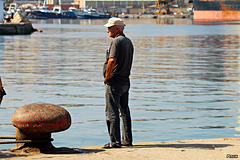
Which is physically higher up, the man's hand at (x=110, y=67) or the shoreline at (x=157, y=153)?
the man's hand at (x=110, y=67)

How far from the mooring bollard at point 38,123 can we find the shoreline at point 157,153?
0.30m

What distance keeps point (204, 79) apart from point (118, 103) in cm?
1266

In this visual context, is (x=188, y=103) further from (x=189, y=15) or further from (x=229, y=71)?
(x=189, y=15)

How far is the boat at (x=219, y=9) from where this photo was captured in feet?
394

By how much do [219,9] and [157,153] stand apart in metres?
117

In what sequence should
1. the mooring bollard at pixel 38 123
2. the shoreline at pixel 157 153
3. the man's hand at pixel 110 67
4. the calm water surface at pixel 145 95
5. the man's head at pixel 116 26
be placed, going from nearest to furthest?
the shoreline at pixel 157 153 < the mooring bollard at pixel 38 123 < the man's hand at pixel 110 67 < the man's head at pixel 116 26 < the calm water surface at pixel 145 95

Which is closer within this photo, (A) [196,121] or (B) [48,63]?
(A) [196,121]

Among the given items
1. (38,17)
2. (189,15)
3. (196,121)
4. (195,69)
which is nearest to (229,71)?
(195,69)

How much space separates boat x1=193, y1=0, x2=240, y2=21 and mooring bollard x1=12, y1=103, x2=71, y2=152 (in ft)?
377

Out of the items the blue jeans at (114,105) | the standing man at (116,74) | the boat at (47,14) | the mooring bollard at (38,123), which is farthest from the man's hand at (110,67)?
the boat at (47,14)

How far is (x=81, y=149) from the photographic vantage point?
8.13 meters

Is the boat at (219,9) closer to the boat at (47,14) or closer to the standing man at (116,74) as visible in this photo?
the boat at (47,14)

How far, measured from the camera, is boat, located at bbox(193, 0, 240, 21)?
120062 millimetres

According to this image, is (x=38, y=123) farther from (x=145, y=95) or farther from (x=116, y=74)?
(x=145, y=95)
